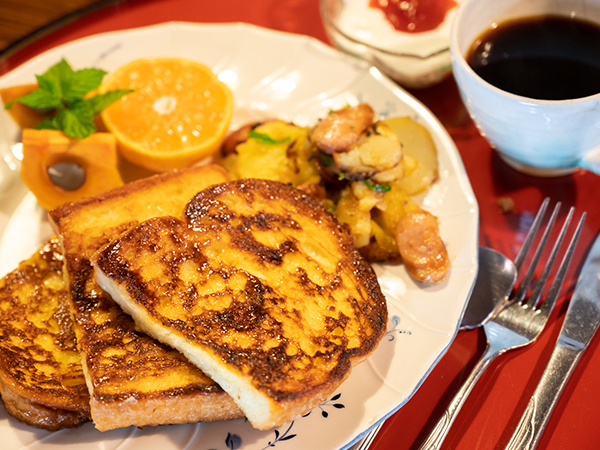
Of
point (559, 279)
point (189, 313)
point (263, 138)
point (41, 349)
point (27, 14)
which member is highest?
point (27, 14)

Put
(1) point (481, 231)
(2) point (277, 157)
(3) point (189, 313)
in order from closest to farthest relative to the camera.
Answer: (3) point (189, 313) < (2) point (277, 157) < (1) point (481, 231)

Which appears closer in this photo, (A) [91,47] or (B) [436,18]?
(A) [91,47]

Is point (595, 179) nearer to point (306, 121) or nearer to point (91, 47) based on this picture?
point (306, 121)

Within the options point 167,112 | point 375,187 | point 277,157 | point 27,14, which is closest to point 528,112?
point 375,187

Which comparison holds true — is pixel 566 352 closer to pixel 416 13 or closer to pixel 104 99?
pixel 416 13

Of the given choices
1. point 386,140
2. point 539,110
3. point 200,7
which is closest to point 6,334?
point 386,140

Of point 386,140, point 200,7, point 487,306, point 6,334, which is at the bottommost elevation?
point 487,306
